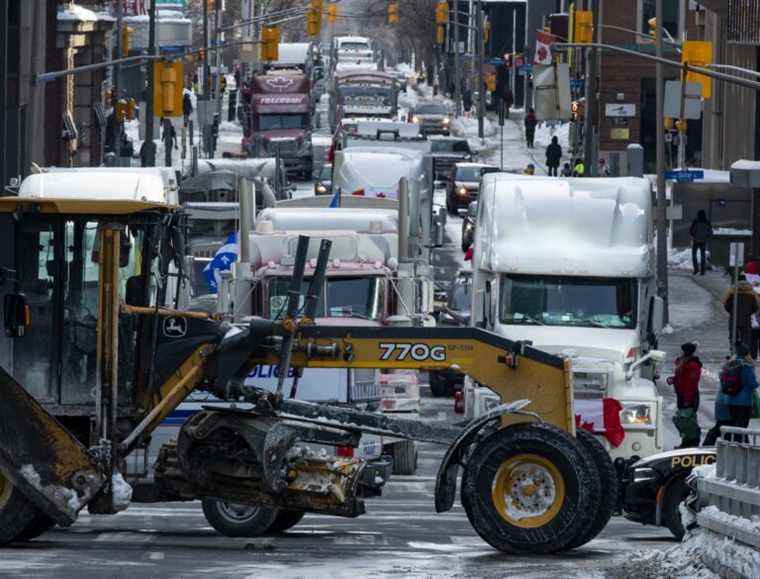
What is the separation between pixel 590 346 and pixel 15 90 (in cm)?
3203

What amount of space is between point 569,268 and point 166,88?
22371 mm

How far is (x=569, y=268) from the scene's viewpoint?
2719 cm

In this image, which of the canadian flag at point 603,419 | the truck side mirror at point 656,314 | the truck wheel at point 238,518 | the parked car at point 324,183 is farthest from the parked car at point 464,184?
the truck wheel at point 238,518

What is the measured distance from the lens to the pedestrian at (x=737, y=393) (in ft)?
83.2

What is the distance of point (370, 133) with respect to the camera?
202 ft

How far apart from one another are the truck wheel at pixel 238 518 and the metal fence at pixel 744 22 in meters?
35.1

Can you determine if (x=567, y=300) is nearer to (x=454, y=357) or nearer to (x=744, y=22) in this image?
(x=454, y=357)

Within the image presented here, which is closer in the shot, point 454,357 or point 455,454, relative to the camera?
point 455,454

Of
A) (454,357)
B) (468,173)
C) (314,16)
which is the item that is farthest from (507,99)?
(454,357)

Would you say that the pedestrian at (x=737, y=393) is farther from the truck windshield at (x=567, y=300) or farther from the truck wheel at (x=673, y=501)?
the truck wheel at (x=673, y=501)

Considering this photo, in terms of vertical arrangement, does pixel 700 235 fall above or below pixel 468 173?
below

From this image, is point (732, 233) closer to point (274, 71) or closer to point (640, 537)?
point (640, 537)

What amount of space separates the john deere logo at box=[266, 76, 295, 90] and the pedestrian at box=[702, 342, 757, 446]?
5900 cm

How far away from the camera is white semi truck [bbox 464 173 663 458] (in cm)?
2703
